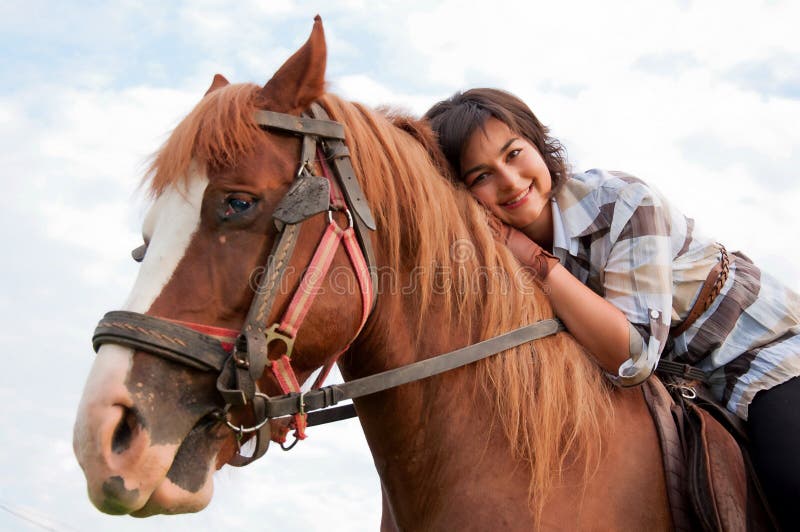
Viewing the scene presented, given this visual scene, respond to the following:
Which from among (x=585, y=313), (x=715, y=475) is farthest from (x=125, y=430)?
(x=715, y=475)

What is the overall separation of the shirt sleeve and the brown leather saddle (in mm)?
262

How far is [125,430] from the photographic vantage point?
224 cm

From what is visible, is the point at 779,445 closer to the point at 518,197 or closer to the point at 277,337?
the point at 518,197

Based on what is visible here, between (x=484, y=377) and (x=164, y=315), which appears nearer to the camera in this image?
(x=164, y=315)

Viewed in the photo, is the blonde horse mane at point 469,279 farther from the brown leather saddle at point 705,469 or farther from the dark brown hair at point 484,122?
the dark brown hair at point 484,122

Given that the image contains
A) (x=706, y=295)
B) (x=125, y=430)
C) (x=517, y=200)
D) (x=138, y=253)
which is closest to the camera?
(x=125, y=430)

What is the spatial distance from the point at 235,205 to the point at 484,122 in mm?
1525

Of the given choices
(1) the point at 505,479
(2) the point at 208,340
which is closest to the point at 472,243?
(1) the point at 505,479

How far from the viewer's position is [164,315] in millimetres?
2342

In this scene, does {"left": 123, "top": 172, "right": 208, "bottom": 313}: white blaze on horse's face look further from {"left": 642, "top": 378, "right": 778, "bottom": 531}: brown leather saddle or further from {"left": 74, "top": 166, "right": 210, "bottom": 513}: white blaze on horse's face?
{"left": 642, "top": 378, "right": 778, "bottom": 531}: brown leather saddle

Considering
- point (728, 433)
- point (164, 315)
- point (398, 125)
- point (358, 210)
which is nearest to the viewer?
point (164, 315)

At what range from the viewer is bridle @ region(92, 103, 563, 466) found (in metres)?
2.33

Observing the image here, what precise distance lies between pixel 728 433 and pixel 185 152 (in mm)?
2489

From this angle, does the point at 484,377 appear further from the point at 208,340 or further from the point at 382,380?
the point at 208,340
